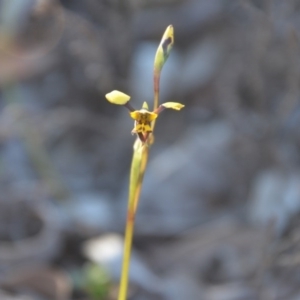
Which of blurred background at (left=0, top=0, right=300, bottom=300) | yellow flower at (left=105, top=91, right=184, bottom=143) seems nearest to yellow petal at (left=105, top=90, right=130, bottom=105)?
yellow flower at (left=105, top=91, right=184, bottom=143)

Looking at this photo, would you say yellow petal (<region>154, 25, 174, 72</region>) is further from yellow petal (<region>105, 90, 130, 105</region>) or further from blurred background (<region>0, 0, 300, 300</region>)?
blurred background (<region>0, 0, 300, 300</region>)

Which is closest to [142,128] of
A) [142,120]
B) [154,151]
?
[142,120]

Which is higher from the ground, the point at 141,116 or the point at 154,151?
the point at 154,151

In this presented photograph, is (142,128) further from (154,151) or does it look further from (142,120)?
(154,151)

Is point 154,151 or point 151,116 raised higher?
point 154,151

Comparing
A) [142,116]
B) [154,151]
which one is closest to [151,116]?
[142,116]

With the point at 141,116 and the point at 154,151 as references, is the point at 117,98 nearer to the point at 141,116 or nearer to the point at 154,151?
the point at 141,116

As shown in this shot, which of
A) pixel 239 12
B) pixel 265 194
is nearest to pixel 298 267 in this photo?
pixel 265 194

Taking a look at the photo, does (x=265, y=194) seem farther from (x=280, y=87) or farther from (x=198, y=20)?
(x=198, y=20)

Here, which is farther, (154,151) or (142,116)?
(154,151)
